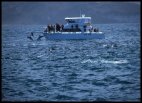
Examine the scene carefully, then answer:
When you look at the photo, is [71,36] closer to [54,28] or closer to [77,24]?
[77,24]

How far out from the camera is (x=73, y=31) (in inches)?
2318

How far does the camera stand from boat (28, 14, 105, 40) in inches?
2237

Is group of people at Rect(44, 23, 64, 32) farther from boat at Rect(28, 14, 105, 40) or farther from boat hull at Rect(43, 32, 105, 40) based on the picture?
boat hull at Rect(43, 32, 105, 40)

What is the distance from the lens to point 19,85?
18.3 metres

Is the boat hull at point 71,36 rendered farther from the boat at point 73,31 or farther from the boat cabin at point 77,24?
the boat cabin at point 77,24

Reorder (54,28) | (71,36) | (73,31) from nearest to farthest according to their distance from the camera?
(54,28)
(71,36)
(73,31)

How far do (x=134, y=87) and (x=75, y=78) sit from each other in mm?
4592

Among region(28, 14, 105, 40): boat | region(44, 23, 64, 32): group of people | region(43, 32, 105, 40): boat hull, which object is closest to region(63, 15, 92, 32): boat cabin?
region(28, 14, 105, 40): boat

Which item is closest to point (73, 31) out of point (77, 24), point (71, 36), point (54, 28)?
point (77, 24)

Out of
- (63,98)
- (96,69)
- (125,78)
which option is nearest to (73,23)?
(96,69)

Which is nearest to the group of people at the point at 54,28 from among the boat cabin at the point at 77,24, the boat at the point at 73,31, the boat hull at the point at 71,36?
the boat at the point at 73,31

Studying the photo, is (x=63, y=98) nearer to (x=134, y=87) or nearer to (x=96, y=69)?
(x=134, y=87)

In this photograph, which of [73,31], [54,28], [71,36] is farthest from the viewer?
[73,31]

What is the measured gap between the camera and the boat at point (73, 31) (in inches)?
2237
